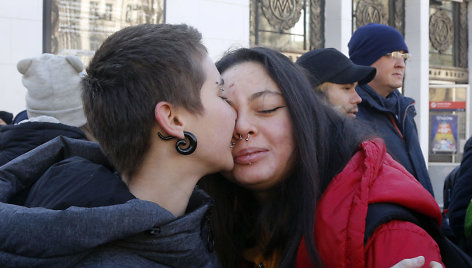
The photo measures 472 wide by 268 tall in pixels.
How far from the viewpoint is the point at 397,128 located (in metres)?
3.94

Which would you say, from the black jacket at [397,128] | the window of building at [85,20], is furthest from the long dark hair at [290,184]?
the window of building at [85,20]

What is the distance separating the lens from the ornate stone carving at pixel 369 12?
454 inches

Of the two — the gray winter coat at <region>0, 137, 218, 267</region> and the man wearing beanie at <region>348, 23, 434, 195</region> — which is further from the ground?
the man wearing beanie at <region>348, 23, 434, 195</region>

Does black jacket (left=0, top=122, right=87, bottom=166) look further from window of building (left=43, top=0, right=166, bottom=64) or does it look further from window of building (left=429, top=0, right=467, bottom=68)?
window of building (left=429, top=0, right=467, bottom=68)

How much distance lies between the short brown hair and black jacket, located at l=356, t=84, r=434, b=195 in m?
2.40

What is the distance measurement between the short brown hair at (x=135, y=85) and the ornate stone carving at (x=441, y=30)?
12.6m

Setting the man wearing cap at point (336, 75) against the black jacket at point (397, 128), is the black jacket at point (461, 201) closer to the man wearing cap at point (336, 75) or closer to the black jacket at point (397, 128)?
the black jacket at point (397, 128)

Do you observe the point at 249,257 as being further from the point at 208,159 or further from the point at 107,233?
the point at 107,233

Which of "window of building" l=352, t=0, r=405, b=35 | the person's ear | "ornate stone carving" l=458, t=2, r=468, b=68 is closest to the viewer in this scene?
the person's ear

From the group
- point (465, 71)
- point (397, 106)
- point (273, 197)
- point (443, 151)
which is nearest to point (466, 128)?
point (443, 151)

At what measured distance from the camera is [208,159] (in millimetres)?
1626

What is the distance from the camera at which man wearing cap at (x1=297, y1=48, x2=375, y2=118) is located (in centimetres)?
362

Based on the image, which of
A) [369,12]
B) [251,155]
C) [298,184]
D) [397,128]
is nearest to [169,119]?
[251,155]

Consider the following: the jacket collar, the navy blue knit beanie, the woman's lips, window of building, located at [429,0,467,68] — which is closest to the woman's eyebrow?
the woman's lips
